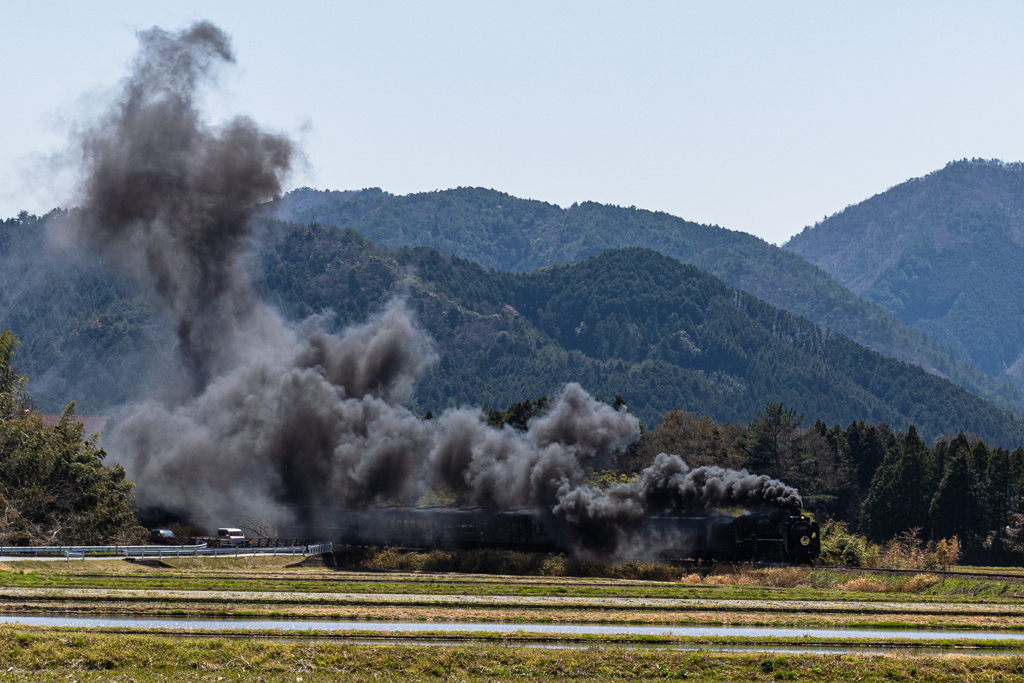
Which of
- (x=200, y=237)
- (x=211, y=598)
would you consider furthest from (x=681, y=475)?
(x=200, y=237)

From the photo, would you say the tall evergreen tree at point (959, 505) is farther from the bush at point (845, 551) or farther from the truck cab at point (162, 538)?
the truck cab at point (162, 538)

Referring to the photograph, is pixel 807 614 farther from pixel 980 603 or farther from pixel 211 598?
pixel 211 598

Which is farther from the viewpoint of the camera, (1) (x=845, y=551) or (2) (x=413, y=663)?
(1) (x=845, y=551)

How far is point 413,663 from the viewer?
1426 inches

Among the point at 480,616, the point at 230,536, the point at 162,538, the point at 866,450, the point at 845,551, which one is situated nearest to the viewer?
the point at 480,616

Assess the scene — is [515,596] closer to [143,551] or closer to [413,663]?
[413,663]

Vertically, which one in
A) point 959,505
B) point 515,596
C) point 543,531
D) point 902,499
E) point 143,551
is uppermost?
point 902,499

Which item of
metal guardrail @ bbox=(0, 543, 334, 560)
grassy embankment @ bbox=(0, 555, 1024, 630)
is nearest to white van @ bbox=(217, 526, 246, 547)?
metal guardrail @ bbox=(0, 543, 334, 560)

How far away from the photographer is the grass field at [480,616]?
35.6 m

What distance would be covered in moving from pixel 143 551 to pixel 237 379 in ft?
98.9

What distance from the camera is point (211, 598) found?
54500mm

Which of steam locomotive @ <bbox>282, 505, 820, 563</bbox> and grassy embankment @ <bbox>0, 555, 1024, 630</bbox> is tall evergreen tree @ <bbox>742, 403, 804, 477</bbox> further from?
grassy embankment @ <bbox>0, 555, 1024, 630</bbox>

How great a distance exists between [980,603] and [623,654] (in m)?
32.5

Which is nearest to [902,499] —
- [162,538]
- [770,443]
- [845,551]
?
[770,443]
